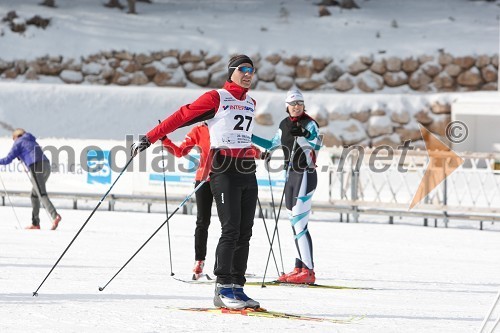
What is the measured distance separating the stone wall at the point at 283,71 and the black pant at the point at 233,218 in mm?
22718

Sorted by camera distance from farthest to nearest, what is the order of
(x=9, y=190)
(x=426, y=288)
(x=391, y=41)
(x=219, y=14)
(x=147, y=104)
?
1. (x=219, y=14)
2. (x=391, y=41)
3. (x=147, y=104)
4. (x=9, y=190)
5. (x=426, y=288)

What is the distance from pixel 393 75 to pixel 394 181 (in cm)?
1047

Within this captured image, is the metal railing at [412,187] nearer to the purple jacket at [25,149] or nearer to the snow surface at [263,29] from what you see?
the purple jacket at [25,149]

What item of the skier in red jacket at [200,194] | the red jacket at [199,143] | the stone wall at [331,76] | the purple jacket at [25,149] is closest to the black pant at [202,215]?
the skier in red jacket at [200,194]

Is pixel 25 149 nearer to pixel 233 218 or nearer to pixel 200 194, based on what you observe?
pixel 200 194

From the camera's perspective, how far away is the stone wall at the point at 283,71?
30172 mm

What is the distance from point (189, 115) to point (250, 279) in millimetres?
3112

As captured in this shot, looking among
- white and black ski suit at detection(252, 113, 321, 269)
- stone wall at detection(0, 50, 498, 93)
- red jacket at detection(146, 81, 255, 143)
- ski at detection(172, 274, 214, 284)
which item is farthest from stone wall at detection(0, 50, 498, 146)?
red jacket at detection(146, 81, 255, 143)

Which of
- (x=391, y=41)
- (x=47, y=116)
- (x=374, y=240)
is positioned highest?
(x=391, y=41)

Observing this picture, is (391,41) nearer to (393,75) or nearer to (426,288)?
(393,75)

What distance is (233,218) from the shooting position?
780 cm

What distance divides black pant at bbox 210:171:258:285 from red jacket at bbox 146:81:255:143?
17.2 inches

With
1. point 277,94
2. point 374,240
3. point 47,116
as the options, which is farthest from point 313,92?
point 374,240

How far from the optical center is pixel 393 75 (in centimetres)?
3050
